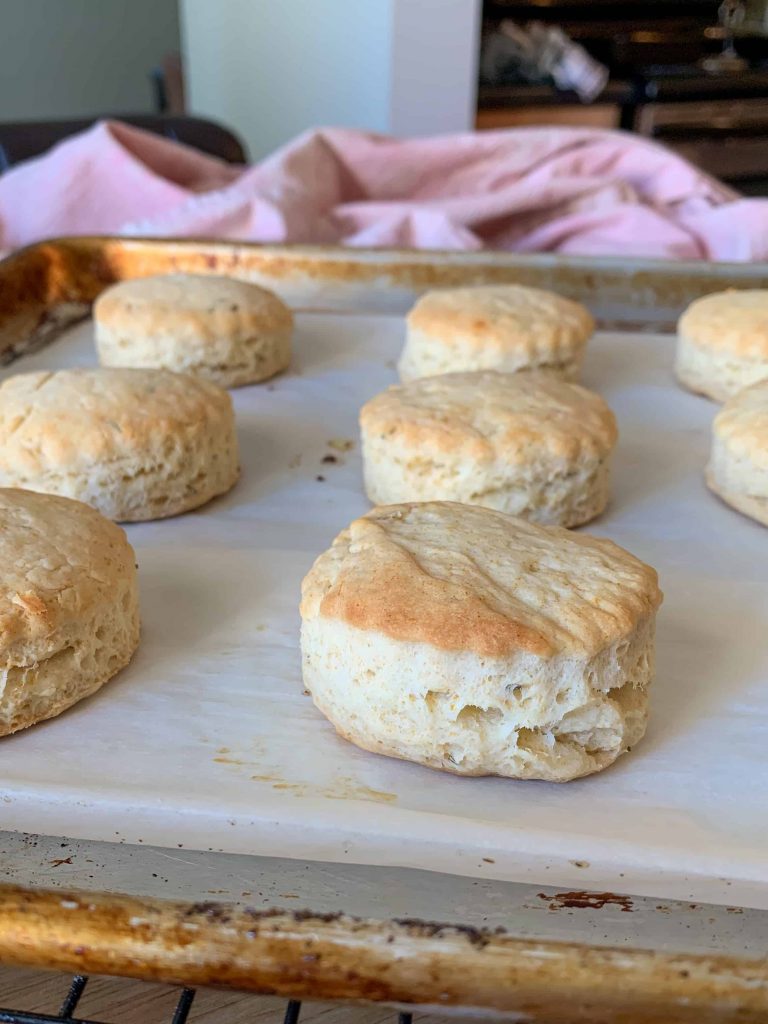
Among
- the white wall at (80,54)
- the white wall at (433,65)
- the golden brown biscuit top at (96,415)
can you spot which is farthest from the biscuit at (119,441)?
the white wall at (80,54)

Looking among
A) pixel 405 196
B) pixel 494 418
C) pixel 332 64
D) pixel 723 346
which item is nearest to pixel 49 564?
pixel 494 418

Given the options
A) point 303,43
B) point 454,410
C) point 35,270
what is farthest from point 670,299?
point 303,43

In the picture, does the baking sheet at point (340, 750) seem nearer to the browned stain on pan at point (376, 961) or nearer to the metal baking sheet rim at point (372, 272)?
the browned stain on pan at point (376, 961)

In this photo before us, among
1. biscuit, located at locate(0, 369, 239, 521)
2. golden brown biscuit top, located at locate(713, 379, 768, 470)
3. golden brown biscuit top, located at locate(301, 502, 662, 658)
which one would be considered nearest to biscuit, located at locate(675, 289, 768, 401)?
golden brown biscuit top, located at locate(713, 379, 768, 470)

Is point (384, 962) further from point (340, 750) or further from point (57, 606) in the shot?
point (57, 606)

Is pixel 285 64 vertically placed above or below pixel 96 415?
above

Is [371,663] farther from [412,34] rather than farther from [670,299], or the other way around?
[412,34]

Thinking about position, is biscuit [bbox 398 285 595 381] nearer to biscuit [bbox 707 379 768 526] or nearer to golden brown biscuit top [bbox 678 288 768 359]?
golden brown biscuit top [bbox 678 288 768 359]
